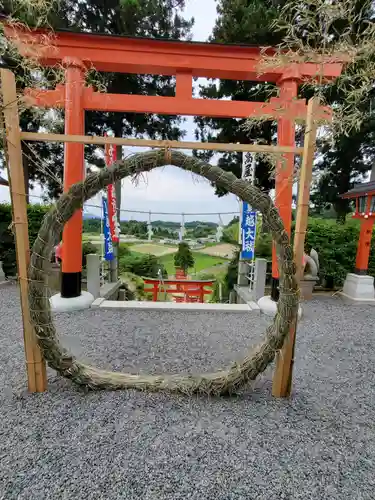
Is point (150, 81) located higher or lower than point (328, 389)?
higher

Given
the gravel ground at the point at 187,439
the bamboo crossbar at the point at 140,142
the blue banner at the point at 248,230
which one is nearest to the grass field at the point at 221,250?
the blue banner at the point at 248,230

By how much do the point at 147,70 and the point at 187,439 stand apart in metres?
4.53

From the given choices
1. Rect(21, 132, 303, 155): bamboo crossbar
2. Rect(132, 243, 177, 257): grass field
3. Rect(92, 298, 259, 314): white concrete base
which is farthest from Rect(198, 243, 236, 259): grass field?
Rect(21, 132, 303, 155): bamboo crossbar

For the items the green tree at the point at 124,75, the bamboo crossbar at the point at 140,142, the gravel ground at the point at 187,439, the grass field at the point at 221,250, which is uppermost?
the green tree at the point at 124,75

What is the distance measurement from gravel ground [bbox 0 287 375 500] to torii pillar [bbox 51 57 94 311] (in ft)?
4.73

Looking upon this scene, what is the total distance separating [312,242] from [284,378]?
4.74 meters

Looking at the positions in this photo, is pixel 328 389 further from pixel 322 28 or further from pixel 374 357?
pixel 322 28

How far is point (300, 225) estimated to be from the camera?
6.24 ft

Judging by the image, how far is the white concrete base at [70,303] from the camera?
4160 millimetres

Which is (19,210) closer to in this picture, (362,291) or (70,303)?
(70,303)

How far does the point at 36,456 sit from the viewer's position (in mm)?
1494

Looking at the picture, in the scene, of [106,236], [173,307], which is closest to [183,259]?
[106,236]

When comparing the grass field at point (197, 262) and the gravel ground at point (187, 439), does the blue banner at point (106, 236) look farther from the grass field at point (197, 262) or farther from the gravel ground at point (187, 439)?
the grass field at point (197, 262)

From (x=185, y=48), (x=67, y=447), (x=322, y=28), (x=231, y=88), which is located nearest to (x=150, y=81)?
(x=231, y=88)
